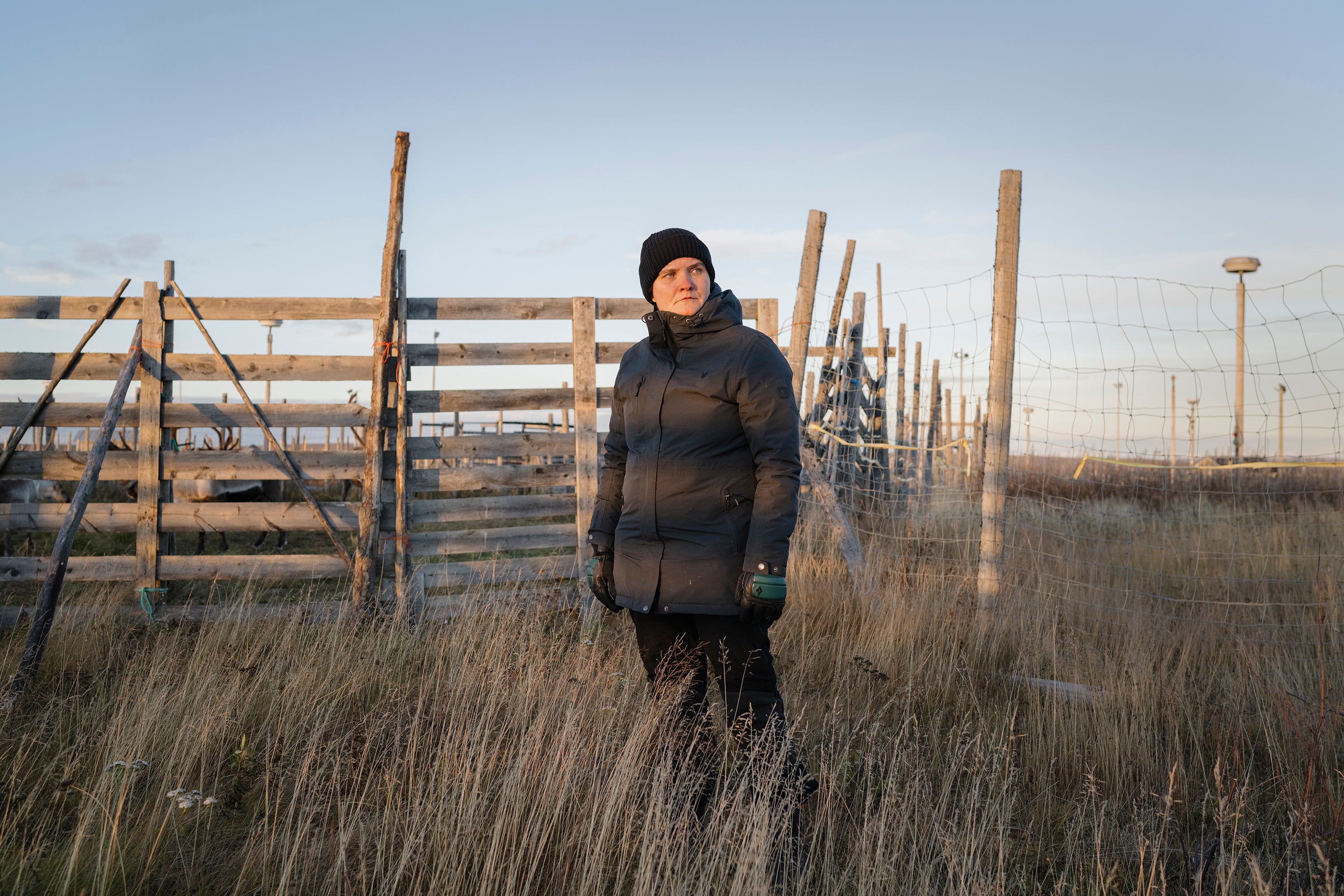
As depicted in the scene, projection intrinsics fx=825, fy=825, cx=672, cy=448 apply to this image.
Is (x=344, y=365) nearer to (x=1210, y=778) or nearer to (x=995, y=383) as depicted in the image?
(x=995, y=383)

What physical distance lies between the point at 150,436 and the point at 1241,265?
58.4ft

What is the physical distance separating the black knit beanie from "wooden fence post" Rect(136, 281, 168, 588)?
4.57 metres

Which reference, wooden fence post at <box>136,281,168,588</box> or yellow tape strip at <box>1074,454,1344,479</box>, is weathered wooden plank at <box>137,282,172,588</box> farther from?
yellow tape strip at <box>1074,454,1344,479</box>

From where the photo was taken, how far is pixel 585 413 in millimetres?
6105

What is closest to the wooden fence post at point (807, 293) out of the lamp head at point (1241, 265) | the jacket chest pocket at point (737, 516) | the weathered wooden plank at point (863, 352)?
the weathered wooden plank at point (863, 352)

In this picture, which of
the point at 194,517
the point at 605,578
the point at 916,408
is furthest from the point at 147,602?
the point at 916,408

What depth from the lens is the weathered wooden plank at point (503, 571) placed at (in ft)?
19.0

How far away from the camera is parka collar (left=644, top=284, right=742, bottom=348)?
8.66ft

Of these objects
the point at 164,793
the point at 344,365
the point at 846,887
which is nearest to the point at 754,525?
the point at 846,887

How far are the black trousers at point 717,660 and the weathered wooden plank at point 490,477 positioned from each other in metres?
3.33

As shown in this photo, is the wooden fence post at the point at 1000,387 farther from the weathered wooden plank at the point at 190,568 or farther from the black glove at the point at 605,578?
the weathered wooden plank at the point at 190,568

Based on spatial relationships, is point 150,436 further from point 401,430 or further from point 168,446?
point 401,430

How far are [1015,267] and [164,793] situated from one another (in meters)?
4.75

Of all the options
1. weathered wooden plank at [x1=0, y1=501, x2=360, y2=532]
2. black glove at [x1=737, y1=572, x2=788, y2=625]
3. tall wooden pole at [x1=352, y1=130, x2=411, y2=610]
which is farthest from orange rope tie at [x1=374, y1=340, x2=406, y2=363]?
black glove at [x1=737, y1=572, x2=788, y2=625]
